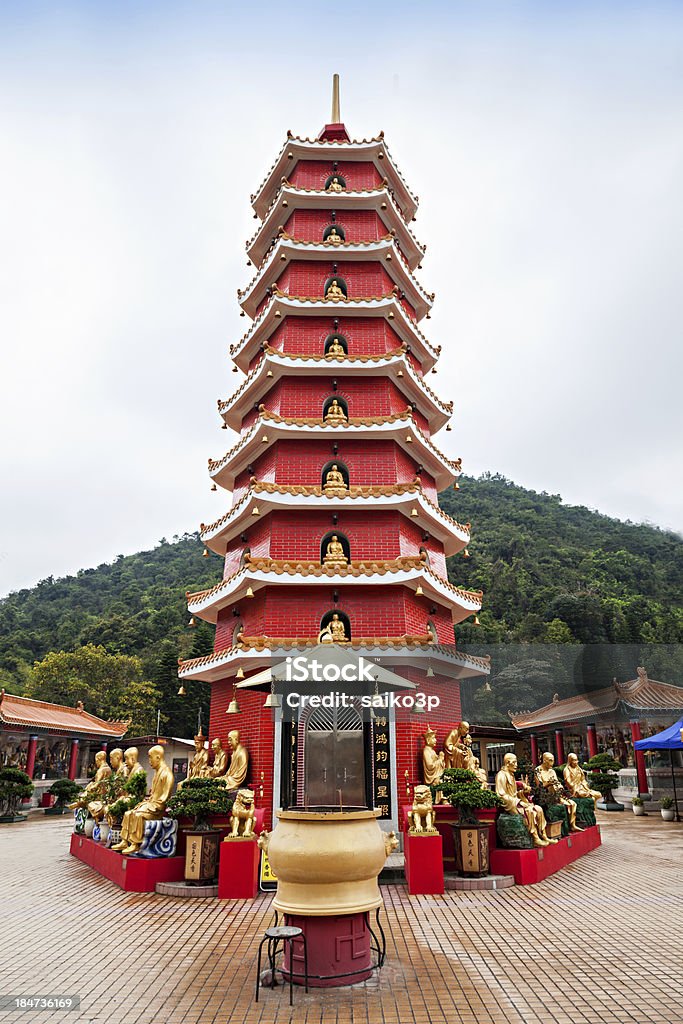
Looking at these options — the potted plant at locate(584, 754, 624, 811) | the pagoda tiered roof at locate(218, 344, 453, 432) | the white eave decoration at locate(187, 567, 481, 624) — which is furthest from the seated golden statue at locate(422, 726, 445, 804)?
the potted plant at locate(584, 754, 624, 811)

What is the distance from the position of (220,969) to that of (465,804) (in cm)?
515

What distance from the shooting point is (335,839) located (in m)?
6.52

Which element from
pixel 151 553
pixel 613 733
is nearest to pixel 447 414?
pixel 613 733

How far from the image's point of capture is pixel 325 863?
641cm

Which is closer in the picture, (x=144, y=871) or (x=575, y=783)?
(x=144, y=871)

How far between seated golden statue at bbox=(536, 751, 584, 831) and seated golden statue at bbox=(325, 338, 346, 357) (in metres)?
10.9

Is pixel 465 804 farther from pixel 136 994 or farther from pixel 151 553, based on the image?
pixel 151 553

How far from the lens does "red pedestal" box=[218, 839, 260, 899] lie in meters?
10.1

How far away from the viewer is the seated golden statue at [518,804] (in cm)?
1141

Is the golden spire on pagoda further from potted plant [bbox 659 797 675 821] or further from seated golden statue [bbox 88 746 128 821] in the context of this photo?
potted plant [bbox 659 797 675 821]

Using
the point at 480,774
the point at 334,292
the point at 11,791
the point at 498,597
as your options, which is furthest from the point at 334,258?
the point at 498,597

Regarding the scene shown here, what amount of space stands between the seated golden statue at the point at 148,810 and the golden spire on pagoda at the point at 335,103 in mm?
20686

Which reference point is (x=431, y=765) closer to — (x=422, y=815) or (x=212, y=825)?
(x=422, y=815)

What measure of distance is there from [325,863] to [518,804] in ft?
20.6
